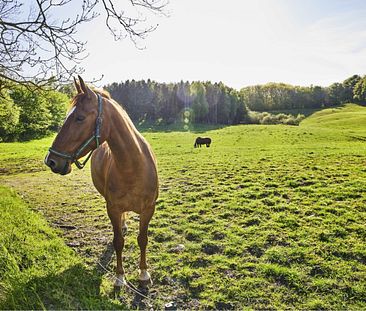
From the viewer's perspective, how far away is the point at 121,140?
4.07 meters

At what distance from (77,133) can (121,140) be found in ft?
2.34

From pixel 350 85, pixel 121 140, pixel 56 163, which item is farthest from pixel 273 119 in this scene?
pixel 56 163

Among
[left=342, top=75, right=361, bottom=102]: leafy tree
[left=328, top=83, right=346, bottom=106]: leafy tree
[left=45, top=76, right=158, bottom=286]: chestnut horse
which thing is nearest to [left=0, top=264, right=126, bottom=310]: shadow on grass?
[left=45, top=76, right=158, bottom=286]: chestnut horse

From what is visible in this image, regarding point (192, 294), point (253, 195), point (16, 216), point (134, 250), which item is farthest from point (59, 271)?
point (253, 195)

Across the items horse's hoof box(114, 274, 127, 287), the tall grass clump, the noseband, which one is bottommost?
horse's hoof box(114, 274, 127, 287)

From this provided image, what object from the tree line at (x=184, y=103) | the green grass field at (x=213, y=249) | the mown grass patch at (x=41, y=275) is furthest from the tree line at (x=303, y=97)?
the mown grass patch at (x=41, y=275)

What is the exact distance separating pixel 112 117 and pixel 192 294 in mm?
2885

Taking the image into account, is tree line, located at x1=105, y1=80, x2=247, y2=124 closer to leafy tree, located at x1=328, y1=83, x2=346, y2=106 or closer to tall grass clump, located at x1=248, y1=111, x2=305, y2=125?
tall grass clump, located at x1=248, y1=111, x2=305, y2=125

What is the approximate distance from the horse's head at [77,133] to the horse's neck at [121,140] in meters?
0.29

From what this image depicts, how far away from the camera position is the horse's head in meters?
3.41

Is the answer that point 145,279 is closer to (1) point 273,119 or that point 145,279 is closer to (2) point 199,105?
(2) point 199,105

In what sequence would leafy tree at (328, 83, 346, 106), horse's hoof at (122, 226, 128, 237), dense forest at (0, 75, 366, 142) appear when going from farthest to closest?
leafy tree at (328, 83, 346, 106) < dense forest at (0, 75, 366, 142) < horse's hoof at (122, 226, 128, 237)

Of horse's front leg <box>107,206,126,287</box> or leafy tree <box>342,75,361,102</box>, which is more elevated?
leafy tree <box>342,75,361,102</box>

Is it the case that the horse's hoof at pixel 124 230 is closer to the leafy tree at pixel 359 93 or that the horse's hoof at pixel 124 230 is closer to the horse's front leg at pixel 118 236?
the horse's front leg at pixel 118 236
